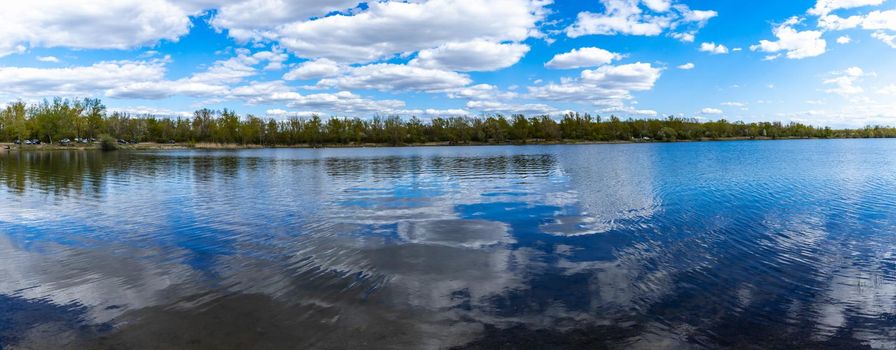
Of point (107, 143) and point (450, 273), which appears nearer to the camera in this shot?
point (450, 273)

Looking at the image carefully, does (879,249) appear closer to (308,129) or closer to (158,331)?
(158,331)

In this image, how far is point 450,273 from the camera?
35.6 ft

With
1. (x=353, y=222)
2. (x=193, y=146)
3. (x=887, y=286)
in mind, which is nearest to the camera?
(x=887, y=286)

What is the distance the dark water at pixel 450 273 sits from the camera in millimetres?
7543

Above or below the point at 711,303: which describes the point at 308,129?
above

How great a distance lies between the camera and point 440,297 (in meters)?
9.18

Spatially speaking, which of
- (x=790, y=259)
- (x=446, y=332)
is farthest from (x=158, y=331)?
(x=790, y=259)

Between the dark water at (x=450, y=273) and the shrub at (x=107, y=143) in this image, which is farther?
the shrub at (x=107, y=143)

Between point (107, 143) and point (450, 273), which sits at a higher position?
point (107, 143)

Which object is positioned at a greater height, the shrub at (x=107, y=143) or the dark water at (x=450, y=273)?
the shrub at (x=107, y=143)

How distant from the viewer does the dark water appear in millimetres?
7543

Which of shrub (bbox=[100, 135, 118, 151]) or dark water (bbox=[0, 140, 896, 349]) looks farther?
shrub (bbox=[100, 135, 118, 151])

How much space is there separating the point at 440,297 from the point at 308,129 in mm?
183556

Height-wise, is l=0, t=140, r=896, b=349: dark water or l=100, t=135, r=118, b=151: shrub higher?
l=100, t=135, r=118, b=151: shrub
